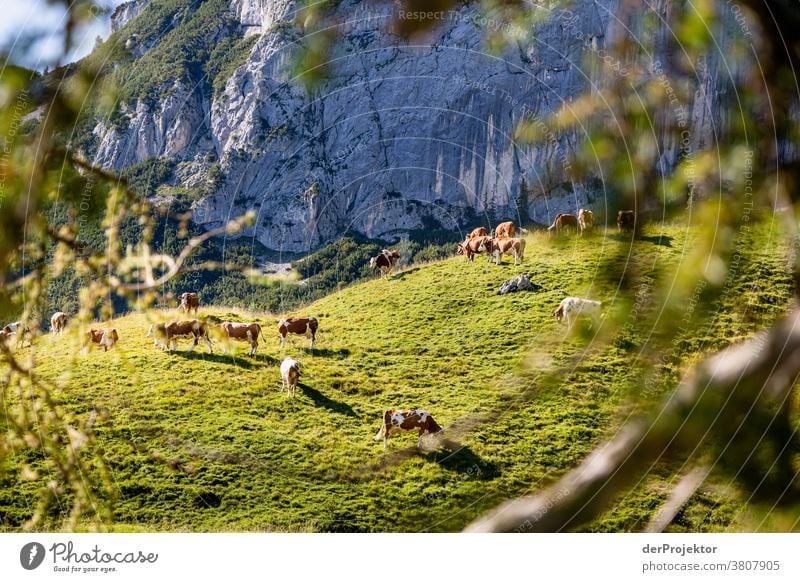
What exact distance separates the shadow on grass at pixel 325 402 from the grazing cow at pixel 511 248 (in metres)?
6.93

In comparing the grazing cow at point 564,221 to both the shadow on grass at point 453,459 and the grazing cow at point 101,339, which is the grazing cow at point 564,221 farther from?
the grazing cow at point 101,339

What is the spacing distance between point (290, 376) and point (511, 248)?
7332 mm

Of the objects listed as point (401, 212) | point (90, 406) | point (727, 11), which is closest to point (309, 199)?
point (401, 212)

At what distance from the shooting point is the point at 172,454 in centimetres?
1201

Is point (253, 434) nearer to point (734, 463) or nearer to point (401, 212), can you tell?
point (734, 463)

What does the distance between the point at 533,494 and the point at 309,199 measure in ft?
215

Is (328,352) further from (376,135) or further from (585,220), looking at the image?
(376,135)

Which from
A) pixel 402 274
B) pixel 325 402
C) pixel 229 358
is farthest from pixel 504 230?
pixel 325 402

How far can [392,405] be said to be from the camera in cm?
1327

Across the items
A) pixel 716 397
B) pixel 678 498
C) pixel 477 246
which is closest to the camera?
pixel 716 397
